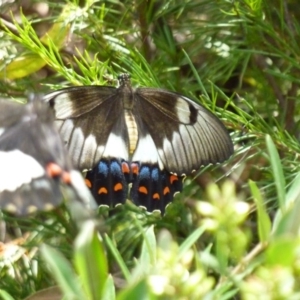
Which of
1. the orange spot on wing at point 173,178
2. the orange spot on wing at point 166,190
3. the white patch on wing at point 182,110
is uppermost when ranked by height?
the white patch on wing at point 182,110

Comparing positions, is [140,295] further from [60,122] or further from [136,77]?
[60,122]

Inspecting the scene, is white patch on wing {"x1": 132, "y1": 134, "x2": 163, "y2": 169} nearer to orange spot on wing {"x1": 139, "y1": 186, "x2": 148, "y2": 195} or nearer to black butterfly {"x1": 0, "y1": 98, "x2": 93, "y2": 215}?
orange spot on wing {"x1": 139, "y1": 186, "x2": 148, "y2": 195}

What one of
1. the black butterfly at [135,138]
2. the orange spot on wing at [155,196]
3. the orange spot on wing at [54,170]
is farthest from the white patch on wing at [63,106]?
the orange spot on wing at [54,170]

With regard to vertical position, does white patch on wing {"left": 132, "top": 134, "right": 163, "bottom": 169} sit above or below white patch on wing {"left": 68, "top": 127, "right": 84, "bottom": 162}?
below

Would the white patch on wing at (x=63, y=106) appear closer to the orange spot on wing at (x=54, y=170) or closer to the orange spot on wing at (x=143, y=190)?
the orange spot on wing at (x=143, y=190)

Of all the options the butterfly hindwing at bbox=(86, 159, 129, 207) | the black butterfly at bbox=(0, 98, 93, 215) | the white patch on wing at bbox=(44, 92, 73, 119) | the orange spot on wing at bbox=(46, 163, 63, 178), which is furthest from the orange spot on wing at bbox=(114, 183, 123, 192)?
the orange spot on wing at bbox=(46, 163, 63, 178)

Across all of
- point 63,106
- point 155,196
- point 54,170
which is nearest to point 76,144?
point 63,106

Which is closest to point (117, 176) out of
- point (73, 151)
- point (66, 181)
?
point (73, 151)
